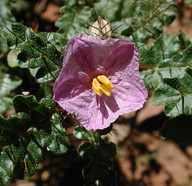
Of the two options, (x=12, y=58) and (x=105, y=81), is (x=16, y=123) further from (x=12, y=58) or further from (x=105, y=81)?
(x=12, y=58)

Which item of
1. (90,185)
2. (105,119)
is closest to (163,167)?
(90,185)

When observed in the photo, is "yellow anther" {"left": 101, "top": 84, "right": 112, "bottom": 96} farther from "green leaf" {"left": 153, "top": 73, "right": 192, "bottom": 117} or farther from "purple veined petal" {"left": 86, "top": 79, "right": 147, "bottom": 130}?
"green leaf" {"left": 153, "top": 73, "right": 192, "bottom": 117}

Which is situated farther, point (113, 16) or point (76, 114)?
point (113, 16)

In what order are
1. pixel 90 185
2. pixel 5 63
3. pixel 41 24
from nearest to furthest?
pixel 90 185
pixel 5 63
pixel 41 24

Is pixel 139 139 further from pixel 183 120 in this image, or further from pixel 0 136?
pixel 0 136

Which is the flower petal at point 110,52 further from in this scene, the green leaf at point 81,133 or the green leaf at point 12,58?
the green leaf at point 12,58

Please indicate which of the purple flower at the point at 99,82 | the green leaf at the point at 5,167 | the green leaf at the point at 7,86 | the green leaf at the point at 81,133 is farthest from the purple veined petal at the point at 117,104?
the green leaf at the point at 7,86

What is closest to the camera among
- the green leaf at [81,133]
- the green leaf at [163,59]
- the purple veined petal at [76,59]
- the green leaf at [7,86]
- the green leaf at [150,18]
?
the purple veined petal at [76,59]
